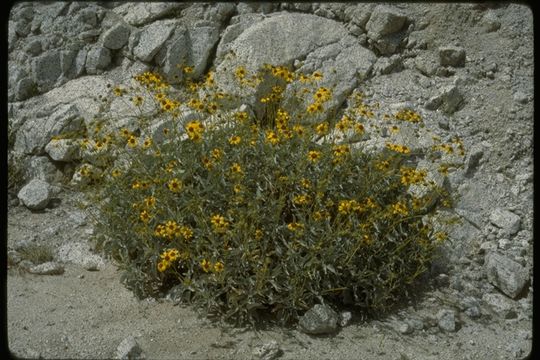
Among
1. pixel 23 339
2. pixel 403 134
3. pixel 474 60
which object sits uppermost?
pixel 474 60

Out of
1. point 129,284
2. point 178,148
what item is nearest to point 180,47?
point 178,148

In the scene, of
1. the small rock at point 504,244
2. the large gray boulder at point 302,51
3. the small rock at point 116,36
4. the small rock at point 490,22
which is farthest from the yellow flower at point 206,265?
the small rock at point 490,22

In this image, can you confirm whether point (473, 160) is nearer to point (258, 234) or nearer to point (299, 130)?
→ point (299, 130)

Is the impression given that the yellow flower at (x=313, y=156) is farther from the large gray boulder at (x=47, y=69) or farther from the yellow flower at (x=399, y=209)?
the large gray boulder at (x=47, y=69)

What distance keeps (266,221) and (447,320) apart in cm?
151

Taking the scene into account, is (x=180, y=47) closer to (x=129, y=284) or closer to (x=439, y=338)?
(x=129, y=284)

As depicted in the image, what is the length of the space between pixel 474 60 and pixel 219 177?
3.61m

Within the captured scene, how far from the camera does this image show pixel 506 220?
5359 mm

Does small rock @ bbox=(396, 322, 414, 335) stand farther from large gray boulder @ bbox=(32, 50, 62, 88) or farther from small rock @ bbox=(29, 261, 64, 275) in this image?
large gray boulder @ bbox=(32, 50, 62, 88)

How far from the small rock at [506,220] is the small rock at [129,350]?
3215mm

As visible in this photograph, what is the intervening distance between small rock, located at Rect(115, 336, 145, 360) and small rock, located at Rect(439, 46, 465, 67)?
15.0ft

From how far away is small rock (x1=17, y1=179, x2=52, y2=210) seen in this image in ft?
19.0

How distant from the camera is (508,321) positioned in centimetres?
471

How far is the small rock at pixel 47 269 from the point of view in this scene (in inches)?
194
